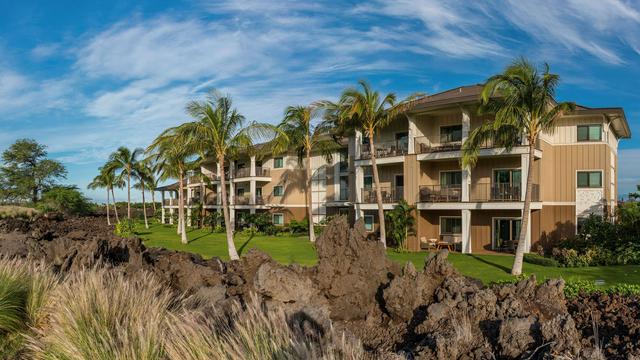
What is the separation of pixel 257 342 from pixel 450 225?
91.4ft

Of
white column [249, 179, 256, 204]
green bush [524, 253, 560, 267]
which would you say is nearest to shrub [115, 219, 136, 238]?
white column [249, 179, 256, 204]

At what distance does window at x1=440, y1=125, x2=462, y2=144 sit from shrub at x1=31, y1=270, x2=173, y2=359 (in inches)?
1009

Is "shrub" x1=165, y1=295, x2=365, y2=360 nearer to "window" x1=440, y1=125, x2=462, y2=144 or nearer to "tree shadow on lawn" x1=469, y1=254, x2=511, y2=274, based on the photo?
"tree shadow on lawn" x1=469, y1=254, x2=511, y2=274

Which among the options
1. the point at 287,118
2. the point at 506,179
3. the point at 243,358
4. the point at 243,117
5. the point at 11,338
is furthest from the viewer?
the point at 287,118

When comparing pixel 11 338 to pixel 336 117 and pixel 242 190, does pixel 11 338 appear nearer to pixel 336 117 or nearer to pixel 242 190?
pixel 336 117

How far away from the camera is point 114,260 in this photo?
468 inches

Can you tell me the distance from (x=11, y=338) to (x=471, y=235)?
26.2m

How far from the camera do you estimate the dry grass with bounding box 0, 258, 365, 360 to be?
151 inches

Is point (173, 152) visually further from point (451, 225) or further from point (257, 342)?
point (257, 342)

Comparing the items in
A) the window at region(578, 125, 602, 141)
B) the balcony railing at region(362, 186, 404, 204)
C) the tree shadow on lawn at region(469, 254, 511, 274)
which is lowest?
the tree shadow on lawn at region(469, 254, 511, 274)

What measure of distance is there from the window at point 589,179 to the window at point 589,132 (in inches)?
80.8

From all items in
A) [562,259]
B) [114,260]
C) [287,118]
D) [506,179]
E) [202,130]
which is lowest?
[562,259]

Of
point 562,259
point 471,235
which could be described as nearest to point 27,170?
point 471,235

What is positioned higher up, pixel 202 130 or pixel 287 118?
pixel 287 118
